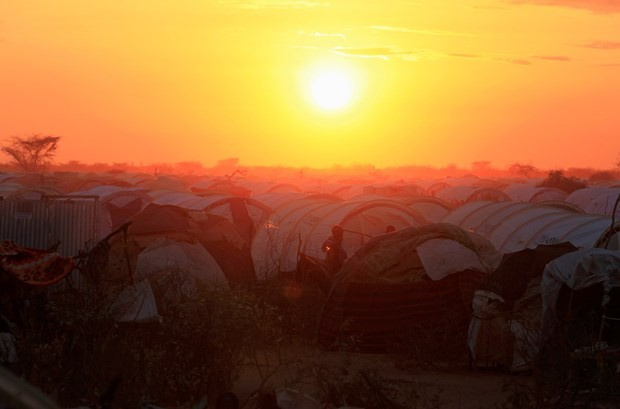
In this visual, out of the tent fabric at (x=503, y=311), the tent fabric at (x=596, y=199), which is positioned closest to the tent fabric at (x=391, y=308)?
the tent fabric at (x=503, y=311)

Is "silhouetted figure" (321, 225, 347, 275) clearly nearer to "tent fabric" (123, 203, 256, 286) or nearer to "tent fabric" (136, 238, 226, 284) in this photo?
"tent fabric" (123, 203, 256, 286)

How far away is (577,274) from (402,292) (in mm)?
3362

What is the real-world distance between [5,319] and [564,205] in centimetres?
1802

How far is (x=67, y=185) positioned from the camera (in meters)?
44.4

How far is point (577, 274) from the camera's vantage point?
1059 cm

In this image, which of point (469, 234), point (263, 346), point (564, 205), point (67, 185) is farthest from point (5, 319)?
point (67, 185)

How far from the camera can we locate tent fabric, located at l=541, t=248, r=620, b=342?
10.4 meters

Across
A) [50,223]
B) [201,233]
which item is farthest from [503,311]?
[201,233]

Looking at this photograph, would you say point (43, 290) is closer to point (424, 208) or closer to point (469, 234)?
point (469, 234)

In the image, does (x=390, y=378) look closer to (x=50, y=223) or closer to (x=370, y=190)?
(x=50, y=223)

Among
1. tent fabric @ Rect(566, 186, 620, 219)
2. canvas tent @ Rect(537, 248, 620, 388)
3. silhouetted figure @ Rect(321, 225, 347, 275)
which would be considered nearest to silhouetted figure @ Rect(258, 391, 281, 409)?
canvas tent @ Rect(537, 248, 620, 388)

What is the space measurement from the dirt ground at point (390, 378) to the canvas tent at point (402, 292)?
0.40 m

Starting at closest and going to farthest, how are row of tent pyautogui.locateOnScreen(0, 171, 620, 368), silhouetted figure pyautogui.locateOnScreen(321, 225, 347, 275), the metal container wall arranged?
row of tent pyautogui.locateOnScreen(0, 171, 620, 368) < the metal container wall < silhouetted figure pyautogui.locateOnScreen(321, 225, 347, 275)

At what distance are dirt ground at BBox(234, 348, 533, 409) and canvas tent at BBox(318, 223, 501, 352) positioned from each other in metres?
0.40
